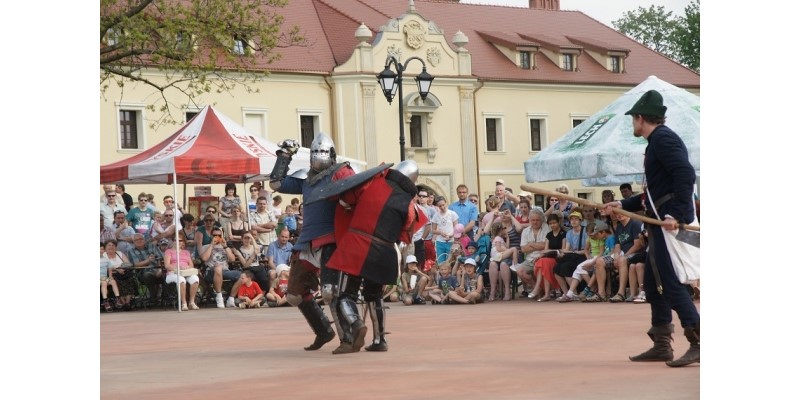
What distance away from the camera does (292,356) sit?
11.4 meters

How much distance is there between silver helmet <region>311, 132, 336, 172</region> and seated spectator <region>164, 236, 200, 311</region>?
28.3 ft

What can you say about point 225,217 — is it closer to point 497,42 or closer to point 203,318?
point 203,318

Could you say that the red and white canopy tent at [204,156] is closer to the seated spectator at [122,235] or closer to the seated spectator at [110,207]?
the seated spectator at [110,207]

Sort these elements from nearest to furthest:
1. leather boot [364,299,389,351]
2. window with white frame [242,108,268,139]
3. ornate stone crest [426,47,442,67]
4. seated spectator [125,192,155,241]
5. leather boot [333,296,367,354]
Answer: leather boot [333,296,367,354] → leather boot [364,299,389,351] → seated spectator [125,192,155,241] → window with white frame [242,108,268,139] → ornate stone crest [426,47,442,67]

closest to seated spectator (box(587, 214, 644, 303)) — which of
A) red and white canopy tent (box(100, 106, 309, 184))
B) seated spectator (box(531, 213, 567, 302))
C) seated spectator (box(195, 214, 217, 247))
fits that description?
seated spectator (box(531, 213, 567, 302))

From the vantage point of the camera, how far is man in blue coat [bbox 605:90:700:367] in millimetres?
9195

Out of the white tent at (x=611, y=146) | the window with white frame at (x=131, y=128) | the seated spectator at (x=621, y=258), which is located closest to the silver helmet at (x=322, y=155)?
the seated spectator at (x=621, y=258)

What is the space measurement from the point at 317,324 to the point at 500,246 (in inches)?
326

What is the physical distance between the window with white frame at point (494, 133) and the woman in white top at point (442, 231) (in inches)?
1300

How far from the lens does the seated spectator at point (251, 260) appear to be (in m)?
20.4

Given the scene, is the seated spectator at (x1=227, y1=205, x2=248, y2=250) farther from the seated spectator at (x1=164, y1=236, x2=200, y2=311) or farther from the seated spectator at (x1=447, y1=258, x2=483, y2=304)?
the seated spectator at (x1=447, y1=258, x2=483, y2=304)
